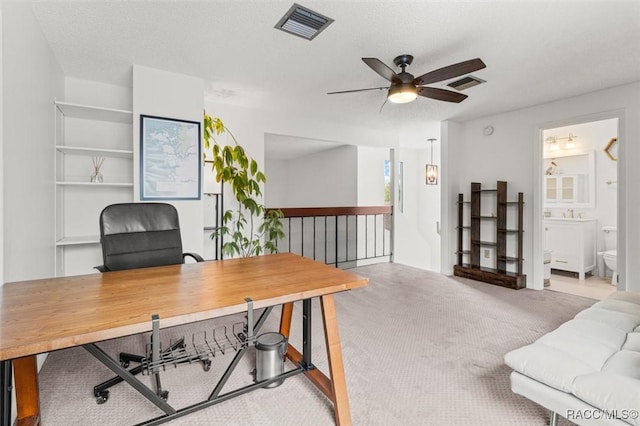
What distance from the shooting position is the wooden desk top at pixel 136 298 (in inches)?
37.5

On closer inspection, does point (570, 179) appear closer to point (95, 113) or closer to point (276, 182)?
point (276, 182)

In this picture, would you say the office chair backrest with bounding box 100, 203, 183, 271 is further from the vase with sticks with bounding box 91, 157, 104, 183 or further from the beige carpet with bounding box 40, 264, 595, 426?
the vase with sticks with bounding box 91, 157, 104, 183

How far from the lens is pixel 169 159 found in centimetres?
304

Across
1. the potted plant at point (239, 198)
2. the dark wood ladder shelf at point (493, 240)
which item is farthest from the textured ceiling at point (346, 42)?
the dark wood ladder shelf at point (493, 240)

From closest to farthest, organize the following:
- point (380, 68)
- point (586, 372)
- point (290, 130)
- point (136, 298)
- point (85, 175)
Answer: point (136, 298), point (586, 372), point (380, 68), point (85, 175), point (290, 130)

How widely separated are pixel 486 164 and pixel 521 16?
2.81m

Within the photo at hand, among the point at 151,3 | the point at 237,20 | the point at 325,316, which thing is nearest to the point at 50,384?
the point at 325,316

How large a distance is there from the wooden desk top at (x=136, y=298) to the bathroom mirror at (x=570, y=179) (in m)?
4.83

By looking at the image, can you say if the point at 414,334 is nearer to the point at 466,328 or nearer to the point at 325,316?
the point at 466,328

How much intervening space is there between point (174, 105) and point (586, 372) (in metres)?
3.52

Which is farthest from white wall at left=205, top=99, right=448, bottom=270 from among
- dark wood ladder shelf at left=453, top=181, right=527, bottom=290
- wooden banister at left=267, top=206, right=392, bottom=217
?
dark wood ladder shelf at left=453, top=181, right=527, bottom=290

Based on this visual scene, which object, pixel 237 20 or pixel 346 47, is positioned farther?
pixel 346 47

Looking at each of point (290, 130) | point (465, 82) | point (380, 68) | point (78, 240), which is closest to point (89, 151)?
point (78, 240)

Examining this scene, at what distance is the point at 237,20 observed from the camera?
7.16ft
